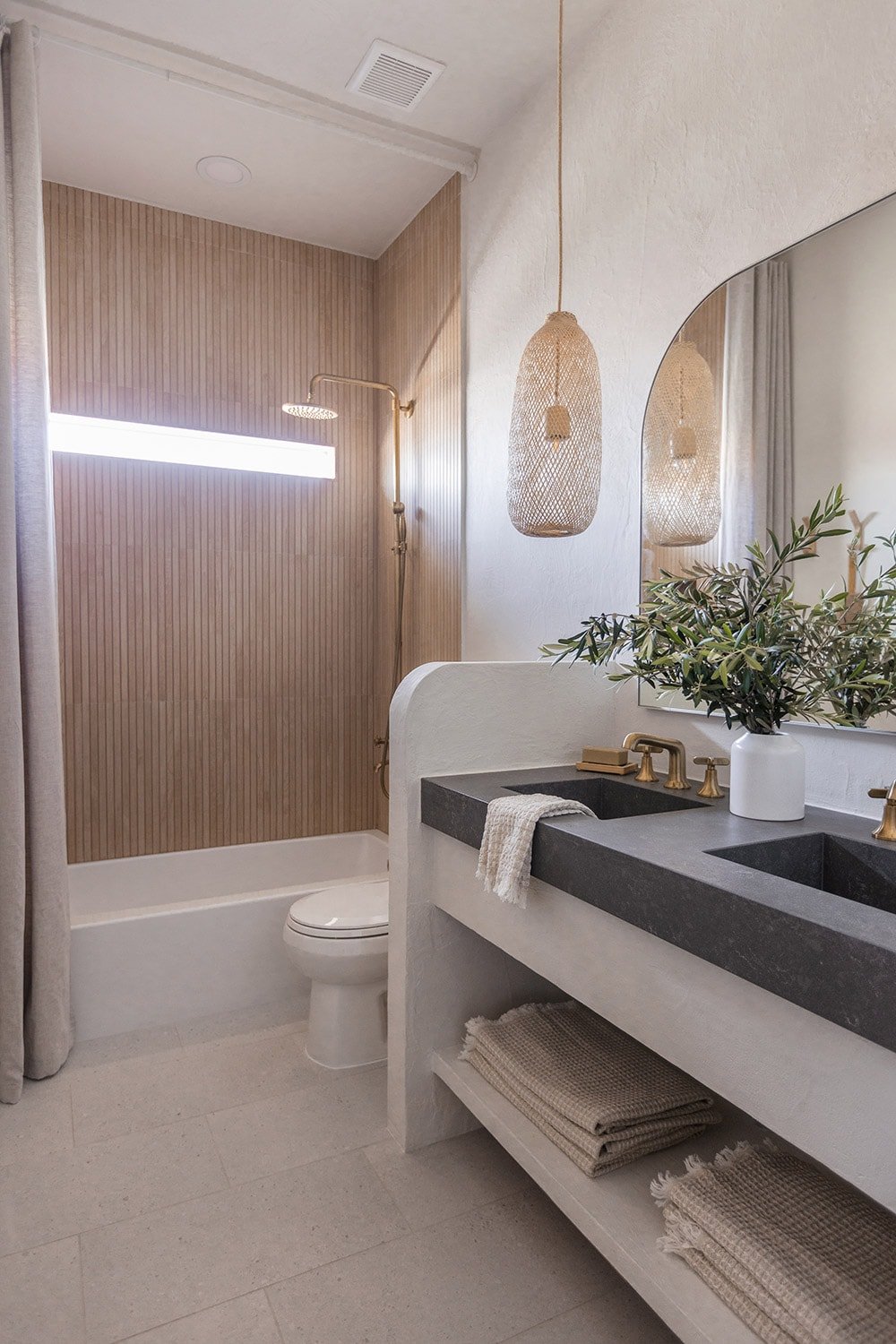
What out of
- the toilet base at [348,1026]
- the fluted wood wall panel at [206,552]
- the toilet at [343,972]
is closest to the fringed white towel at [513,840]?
the toilet at [343,972]

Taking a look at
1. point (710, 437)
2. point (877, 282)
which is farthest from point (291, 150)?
point (877, 282)

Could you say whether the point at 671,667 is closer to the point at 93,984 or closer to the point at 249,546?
the point at 93,984

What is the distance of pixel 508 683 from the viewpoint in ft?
6.10

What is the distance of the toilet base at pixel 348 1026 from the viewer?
213 centimetres

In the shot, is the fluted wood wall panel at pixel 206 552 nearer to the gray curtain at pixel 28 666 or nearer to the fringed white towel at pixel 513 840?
the gray curtain at pixel 28 666

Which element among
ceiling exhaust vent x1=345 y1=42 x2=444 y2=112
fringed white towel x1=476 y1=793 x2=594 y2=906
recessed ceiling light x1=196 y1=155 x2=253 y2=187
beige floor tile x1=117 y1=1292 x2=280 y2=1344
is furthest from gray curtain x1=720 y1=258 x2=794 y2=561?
recessed ceiling light x1=196 y1=155 x2=253 y2=187

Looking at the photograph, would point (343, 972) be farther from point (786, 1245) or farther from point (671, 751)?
point (786, 1245)

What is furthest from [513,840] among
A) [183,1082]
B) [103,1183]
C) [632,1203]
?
[183,1082]

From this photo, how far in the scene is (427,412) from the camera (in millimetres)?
2938

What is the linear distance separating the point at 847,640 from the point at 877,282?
2.06 feet

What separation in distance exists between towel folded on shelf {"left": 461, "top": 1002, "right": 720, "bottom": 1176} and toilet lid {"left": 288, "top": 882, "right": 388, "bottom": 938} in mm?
406

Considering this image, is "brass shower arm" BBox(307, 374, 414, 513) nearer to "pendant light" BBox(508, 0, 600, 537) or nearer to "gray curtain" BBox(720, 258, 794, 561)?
"pendant light" BBox(508, 0, 600, 537)

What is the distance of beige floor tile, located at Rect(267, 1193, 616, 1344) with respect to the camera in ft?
4.32

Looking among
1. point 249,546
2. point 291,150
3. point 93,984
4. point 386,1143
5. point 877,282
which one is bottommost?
point 386,1143
